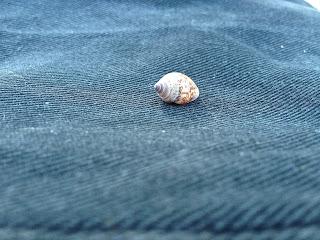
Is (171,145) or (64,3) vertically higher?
(171,145)

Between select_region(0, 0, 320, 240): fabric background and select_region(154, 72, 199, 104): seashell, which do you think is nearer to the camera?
select_region(0, 0, 320, 240): fabric background

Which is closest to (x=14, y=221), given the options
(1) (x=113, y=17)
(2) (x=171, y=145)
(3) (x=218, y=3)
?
(2) (x=171, y=145)

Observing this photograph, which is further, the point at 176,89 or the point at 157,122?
the point at 176,89

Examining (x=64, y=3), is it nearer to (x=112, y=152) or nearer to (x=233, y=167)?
(x=112, y=152)
